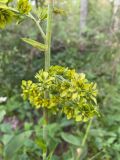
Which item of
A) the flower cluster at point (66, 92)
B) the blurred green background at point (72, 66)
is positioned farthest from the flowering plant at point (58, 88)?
the blurred green background at point (72, 66)

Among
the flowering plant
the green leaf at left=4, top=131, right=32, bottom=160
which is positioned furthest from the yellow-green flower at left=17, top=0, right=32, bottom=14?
the green leaf at left=4, top=131, right=32, bottom=160

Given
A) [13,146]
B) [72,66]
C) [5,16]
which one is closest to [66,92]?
[5,16]

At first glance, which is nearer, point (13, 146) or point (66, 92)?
point (66, 92)

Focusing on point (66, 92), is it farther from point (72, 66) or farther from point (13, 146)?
point (72, 66)

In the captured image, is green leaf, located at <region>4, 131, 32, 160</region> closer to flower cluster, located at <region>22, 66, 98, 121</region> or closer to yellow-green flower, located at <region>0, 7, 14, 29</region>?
flower cluster, located at <region>22, 66, 98, 121</region>

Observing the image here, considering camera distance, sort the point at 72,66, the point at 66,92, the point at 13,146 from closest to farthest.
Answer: the point at 66,92, the point at 13,146, the point at 72,66

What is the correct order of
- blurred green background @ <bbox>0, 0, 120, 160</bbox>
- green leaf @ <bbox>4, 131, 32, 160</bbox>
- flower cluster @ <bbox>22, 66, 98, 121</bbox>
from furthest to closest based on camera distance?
blurred green background @ <bbox>0, 0, 120, 160</bbox>
green leaf @ <bbox>4, 131, 32, 160</bbox>
flower cluster @ <bbox>22, 66, 98, 121</bbox>
